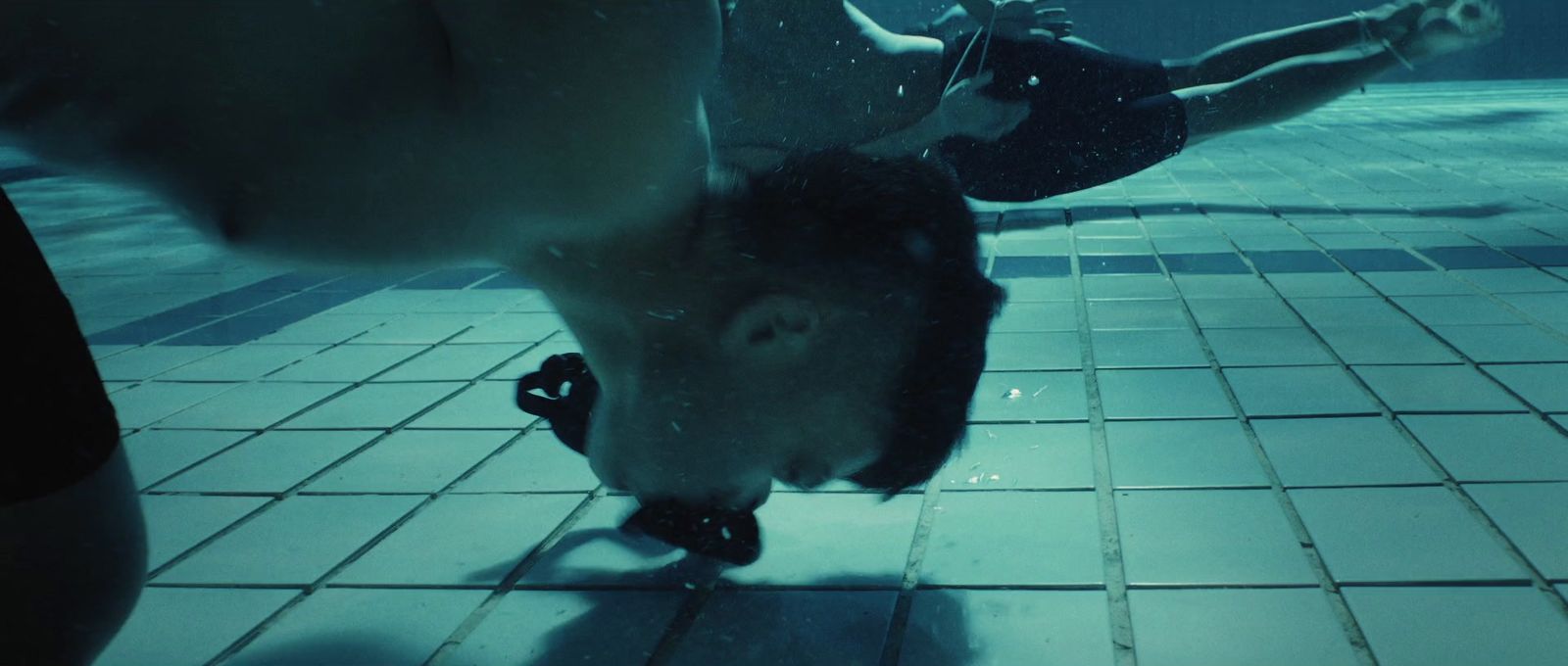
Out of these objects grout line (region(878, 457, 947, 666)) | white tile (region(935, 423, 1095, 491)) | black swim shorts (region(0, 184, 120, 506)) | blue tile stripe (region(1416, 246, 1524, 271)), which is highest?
black swim shorts (region(0, 184, 120, 506))

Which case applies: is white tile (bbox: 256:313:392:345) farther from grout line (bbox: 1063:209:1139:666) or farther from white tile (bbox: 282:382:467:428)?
grout line (bbox: 1063:209:1139:666)

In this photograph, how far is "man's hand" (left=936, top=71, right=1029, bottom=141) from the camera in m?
4.02

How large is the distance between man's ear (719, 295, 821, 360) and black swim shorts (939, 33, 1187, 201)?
3033 mm

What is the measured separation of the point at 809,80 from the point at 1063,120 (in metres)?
2.36

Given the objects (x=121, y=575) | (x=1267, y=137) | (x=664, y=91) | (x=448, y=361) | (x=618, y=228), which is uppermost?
(x=664, y=91)

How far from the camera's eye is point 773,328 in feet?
3.88

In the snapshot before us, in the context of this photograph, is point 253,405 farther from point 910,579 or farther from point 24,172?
point 24,172

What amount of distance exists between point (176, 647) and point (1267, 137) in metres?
8.55

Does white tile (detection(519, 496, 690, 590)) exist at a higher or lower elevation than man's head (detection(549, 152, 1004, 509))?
lower

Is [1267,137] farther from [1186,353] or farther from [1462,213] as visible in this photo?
[1186,353]

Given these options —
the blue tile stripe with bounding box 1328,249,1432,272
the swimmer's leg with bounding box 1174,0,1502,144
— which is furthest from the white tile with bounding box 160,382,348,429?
the swimmer's leg with bounding box 1174,0,1502,144

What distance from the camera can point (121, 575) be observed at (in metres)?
1.10

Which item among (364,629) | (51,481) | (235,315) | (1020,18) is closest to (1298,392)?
(364,629)

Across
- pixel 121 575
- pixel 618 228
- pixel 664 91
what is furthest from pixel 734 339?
pixel 121 575
